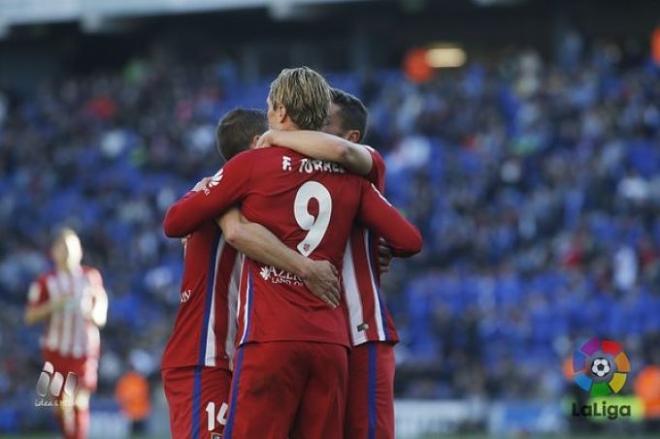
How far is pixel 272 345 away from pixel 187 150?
23.6 m

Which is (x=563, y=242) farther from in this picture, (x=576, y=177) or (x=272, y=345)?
(x=272, y=345)

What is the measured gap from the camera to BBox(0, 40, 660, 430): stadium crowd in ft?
69.1

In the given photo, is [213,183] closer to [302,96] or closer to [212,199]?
[212,199]

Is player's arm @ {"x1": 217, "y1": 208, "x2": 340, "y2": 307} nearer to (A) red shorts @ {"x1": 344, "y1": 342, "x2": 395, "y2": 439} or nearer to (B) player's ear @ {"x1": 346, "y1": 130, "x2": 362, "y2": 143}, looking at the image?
(A) red shorts @ {"x1": 344, "y1": 342, "x2": 395, "y2": 439}

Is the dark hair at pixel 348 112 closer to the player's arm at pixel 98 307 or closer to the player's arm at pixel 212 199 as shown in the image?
the player's arm at pixel 212 199

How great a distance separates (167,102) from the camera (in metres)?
31.9

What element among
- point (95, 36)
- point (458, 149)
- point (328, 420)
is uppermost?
point (95, 36)

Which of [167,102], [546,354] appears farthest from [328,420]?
[167,102]

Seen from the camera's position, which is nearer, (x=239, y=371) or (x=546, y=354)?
(x=239, y=371)

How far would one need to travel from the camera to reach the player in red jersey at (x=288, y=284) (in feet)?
20.1

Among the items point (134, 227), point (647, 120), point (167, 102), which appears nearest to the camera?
point (647, 120)

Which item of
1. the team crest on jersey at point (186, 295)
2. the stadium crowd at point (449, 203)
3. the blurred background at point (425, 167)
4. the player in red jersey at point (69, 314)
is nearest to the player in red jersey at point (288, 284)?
the team crest on jersey at point (186, 295)

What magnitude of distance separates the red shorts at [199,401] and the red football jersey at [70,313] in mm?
7700

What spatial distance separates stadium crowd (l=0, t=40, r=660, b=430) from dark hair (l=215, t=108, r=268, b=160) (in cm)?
1282
